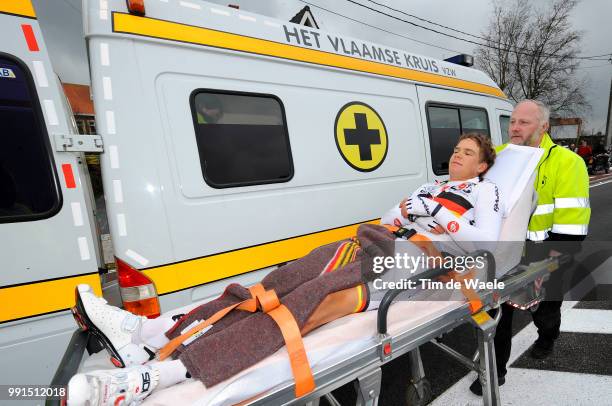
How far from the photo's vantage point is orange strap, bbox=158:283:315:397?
1.17m

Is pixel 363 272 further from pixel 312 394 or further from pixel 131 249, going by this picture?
pixel 131 249

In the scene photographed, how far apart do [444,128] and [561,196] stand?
1631 mm

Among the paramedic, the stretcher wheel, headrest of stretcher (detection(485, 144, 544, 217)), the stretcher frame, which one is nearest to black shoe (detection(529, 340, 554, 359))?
the paramedic

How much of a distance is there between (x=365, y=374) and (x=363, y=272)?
44cm

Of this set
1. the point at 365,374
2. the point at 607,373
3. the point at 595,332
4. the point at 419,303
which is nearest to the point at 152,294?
the point at 365,374

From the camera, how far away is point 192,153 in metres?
1.96

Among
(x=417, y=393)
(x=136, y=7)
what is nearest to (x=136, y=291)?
(x=136, y=7)

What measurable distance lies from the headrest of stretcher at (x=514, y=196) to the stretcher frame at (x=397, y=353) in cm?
13

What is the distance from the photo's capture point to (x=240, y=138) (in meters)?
2.20

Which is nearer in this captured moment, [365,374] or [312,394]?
[312,394]

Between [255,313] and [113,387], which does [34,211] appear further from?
[255,313]

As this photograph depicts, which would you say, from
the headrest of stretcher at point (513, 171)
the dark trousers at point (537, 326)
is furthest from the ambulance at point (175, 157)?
the dark trousers at point (537, 326)

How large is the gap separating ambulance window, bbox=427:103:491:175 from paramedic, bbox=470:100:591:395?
95 centimetres

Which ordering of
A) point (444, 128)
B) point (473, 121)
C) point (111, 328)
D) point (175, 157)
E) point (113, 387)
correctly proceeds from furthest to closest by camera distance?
point (473, 121)
point (444, 128)
point (175, 157)
point (111, 328)
point (113, 387)
